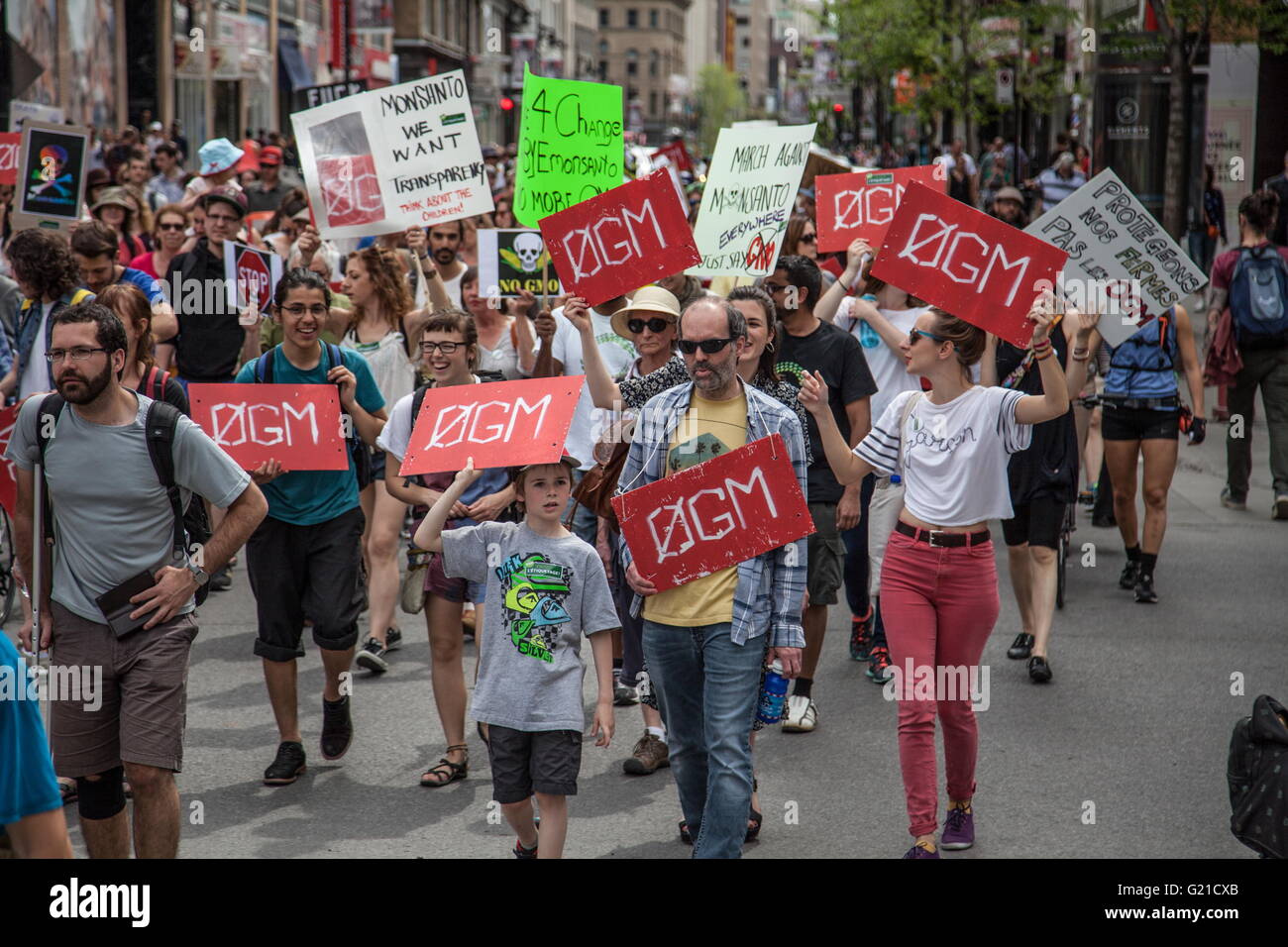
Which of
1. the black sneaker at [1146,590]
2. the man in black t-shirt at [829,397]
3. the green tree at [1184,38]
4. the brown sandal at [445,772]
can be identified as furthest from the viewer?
the green tree at [1184,38]

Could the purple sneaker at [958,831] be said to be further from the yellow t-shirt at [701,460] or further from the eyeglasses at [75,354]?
the eyeglasses at [75,354]

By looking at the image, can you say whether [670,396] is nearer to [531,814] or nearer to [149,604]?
[531,814]

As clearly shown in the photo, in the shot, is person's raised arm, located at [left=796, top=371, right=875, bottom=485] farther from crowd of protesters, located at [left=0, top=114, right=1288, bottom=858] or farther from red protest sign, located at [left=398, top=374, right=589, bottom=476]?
red protest sign, located at [left=398, top=374, right=589, bottom=476]

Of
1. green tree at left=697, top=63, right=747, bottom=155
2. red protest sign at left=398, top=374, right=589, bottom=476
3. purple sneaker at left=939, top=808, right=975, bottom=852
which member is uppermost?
green tree at left=697, top=63, right=747, bottom=155

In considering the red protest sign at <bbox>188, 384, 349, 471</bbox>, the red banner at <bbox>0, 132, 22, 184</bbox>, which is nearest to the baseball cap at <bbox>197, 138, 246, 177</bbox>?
the red banner at <bbox>0, 132, 22, 184</bbox>

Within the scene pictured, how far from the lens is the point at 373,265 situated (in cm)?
845

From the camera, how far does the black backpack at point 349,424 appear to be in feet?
21.1

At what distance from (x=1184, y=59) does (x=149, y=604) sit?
1553cm

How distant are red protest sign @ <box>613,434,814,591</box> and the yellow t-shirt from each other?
0.05 m

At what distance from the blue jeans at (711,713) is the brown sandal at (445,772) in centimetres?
143

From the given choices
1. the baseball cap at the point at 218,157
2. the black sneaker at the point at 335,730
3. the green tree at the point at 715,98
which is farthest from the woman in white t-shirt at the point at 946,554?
the green tree at the point at 715,98

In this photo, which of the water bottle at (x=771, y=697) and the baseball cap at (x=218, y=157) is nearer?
the water bottle at (x=771, y=697)

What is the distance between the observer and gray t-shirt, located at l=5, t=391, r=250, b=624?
4.71m
